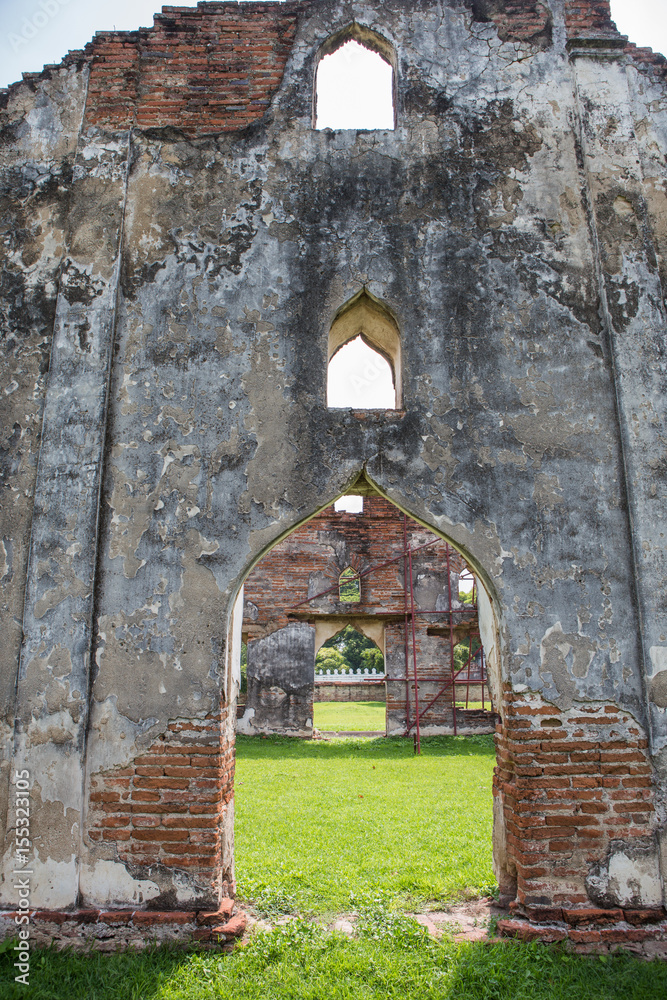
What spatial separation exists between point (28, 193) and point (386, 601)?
10.1 meters

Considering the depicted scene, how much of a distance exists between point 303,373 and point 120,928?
344 cm

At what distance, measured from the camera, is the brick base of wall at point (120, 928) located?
3635 mm

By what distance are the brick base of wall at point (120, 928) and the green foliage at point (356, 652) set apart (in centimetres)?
3084

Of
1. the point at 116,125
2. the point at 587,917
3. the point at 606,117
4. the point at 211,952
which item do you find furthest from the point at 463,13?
the point at 211,952

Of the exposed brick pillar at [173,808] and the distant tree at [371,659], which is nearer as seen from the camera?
the exposed brick pillar at [173,808]

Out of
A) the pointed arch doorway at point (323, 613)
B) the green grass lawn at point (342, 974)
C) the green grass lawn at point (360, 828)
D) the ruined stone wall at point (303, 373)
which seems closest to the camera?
the green grass lawn at point (342, 974)

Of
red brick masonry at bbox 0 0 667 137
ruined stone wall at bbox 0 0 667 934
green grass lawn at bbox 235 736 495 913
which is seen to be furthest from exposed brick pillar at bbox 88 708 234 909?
red brick masonry at bbox 0 0 667 137

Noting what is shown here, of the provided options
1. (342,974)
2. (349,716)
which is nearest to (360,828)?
(342,974)

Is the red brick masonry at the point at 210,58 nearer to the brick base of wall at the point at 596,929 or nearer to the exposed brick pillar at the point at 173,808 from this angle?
the exposed brick pillar at the point at 173,808

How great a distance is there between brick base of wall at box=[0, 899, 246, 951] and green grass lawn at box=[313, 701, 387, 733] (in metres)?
11.9

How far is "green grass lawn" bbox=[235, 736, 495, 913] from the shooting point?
449 centimetres

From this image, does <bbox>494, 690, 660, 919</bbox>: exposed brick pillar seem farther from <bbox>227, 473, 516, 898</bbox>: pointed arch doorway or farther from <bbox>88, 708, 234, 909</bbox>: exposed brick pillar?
<bbox>227, 473, 516, 898</bbox>: pointed arch doorway

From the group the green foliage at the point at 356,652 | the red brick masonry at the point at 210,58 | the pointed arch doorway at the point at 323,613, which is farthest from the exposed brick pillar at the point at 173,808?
the green foliage at the point at 356,652

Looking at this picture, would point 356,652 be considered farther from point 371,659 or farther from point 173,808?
point 173,808
